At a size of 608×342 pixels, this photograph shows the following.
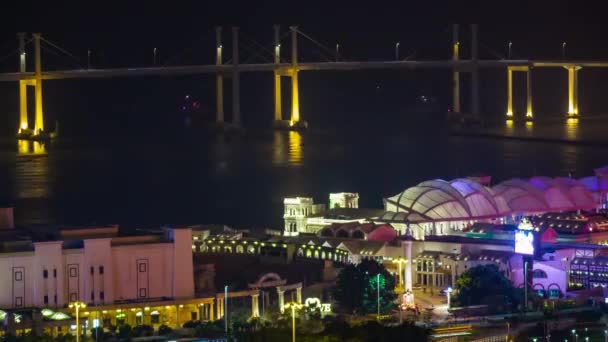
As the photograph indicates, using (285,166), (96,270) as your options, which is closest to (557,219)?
(96,270)

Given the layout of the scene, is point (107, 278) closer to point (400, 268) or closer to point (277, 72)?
point (400, 268)

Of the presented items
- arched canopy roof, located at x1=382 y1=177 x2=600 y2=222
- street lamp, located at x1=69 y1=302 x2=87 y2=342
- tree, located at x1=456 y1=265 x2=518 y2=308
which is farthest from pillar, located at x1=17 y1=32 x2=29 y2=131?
street lamp, located at x1=69 y1=302 x2=87 y2=342

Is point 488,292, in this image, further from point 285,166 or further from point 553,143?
point 553,143

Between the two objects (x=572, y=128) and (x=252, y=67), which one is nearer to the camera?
(x=252, y=67)

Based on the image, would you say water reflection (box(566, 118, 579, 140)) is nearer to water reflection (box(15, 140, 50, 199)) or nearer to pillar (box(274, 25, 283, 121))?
pillar (box(274, 25, 283, 121))

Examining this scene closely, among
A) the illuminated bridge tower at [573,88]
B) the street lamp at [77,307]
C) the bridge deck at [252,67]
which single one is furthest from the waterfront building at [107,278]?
the illuminated bridge tower at [573,88]

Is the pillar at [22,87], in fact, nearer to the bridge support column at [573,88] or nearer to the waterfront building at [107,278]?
the bridge support column at [573,88]

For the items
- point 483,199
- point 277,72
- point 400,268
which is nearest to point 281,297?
point 400,268
